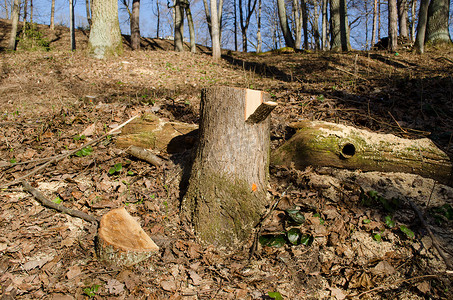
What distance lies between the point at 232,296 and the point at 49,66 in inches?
407

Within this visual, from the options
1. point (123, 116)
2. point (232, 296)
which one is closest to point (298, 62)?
point (123, 116)

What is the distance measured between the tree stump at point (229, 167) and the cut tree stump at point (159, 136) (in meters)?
1.10

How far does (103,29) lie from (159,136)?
8111 millimetres

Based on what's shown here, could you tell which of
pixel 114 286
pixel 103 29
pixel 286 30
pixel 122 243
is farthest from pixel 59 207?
pixel 286 30

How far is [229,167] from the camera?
9.15ft

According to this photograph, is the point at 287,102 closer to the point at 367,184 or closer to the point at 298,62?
the point at 367,184

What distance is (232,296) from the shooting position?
7.34 ft

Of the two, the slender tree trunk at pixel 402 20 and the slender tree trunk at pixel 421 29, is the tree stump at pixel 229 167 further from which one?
the slender tree trunk at pixel 402 20

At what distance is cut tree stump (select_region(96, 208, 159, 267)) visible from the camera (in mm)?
2367

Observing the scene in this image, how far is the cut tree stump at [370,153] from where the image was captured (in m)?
3.14

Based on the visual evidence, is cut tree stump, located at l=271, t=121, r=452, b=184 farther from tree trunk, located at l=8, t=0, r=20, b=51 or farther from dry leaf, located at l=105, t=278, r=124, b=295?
tree trunk, located at l=8, t=0, r=20, b=51

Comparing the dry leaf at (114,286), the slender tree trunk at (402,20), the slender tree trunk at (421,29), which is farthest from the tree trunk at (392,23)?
the dry leaf at (114,286)

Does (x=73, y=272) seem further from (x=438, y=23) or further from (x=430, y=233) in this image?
(x=438, y=23)

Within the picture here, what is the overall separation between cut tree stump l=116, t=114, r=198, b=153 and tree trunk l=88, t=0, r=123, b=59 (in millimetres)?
7424
